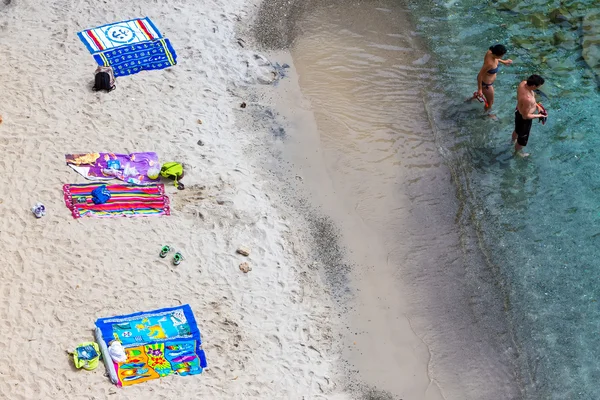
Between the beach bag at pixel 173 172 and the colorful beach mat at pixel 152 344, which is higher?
the beach bag at pixel 173 172

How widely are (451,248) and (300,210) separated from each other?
2.46m

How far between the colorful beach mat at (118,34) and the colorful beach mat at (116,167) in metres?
2.74

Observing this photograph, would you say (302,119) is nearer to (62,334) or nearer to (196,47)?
(196,47)

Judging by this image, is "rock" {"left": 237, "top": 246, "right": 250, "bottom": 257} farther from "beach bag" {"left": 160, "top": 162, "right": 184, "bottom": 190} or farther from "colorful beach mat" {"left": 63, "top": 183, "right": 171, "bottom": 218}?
"beach bag" {"left": 160, "top": 162, "right": 184, "bottom": 190}

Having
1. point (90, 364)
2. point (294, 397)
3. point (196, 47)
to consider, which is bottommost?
point (294, 397)

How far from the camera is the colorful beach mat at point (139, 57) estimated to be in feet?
40.2

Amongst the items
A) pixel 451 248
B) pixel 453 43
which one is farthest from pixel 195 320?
pixel 453 43

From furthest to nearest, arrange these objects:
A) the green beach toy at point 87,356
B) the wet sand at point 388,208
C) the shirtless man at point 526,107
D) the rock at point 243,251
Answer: the shirtless man at point 526,107, the rock at point 243,251, the wet sand at point 388,208, the green beach toy at point 87,356

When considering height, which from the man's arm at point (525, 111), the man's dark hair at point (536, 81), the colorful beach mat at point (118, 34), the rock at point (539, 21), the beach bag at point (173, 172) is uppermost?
the man's dark hair at point (536, 81)

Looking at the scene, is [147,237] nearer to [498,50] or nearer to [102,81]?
[102,81]

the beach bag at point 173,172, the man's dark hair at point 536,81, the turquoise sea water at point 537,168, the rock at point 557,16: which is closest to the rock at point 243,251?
the beach bag at point 173,172

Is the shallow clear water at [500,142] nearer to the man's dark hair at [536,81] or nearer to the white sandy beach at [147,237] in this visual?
the man's dark hair at [536,81]

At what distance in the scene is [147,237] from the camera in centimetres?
978

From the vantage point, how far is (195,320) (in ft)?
29.5
